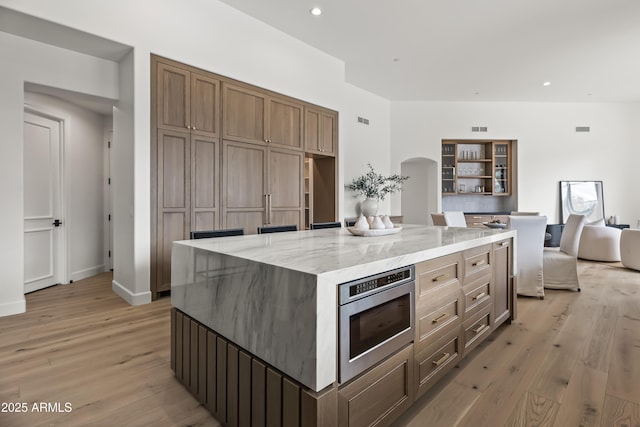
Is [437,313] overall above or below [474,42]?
below

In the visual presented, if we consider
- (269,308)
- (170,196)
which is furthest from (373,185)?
(269,308)

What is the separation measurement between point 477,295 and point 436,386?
2.19 feet

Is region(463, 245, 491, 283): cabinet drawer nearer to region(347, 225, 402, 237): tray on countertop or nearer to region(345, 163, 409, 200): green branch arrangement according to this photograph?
region(347, 225, 402, 237): tray on countertop

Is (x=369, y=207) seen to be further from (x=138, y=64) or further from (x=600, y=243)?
(x=138, y=64)

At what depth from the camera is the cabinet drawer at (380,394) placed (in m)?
1.15

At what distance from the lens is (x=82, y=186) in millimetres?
4801

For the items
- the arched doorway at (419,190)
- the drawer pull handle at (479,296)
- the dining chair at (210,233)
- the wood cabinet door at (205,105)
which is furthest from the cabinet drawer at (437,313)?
the arched doorway at (419,190)

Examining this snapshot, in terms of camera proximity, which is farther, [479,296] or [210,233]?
[210,233]

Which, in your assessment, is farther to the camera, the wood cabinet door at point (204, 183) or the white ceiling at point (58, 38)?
the wood cabinet door at point (204, 183)

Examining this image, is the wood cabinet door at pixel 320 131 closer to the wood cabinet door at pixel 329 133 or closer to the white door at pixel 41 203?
the wood cabinet door at pixel 329 133

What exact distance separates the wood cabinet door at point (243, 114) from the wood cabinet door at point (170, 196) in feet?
1.91

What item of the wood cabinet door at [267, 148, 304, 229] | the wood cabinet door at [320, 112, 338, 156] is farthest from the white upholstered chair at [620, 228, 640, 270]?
the wood cabinet door at [267, 148, 304, 229]

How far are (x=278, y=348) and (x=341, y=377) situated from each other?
0.24 m

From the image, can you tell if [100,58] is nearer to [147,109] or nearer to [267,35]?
[147,109]
